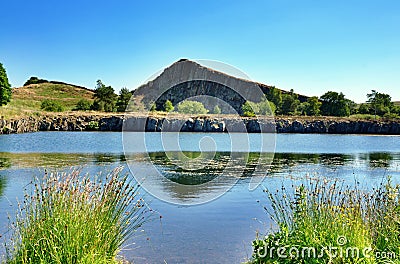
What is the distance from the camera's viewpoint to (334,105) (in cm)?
9062

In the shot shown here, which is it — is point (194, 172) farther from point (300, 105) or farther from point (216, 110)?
point (300, 105)

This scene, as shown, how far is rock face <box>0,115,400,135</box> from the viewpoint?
2172 inches

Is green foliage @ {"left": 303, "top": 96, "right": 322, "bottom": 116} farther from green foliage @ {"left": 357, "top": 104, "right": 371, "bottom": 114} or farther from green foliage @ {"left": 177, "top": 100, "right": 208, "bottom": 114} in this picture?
green foliage @ {"left": 177, "top": 100, "right": 208, "bottom": 114}

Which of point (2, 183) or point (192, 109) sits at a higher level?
point (192, 109)

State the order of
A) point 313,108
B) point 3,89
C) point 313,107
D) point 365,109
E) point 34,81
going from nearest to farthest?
point 3,89, point 313,107, point 313,108, point 365,109, point 34,81

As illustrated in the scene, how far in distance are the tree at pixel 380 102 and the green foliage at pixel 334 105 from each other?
5.90 metres

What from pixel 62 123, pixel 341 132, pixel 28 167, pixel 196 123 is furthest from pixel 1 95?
pixel 341 132

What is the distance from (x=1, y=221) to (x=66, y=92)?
134621 mm

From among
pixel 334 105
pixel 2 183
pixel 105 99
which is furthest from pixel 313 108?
pixel 2 183

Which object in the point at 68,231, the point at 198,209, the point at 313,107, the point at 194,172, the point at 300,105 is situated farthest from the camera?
the point at 300,105

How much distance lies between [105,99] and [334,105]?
A: 164ft

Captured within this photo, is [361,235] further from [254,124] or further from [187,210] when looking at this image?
[254,124]

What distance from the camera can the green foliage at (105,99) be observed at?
8338 cm

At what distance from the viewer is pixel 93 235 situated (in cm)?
535
